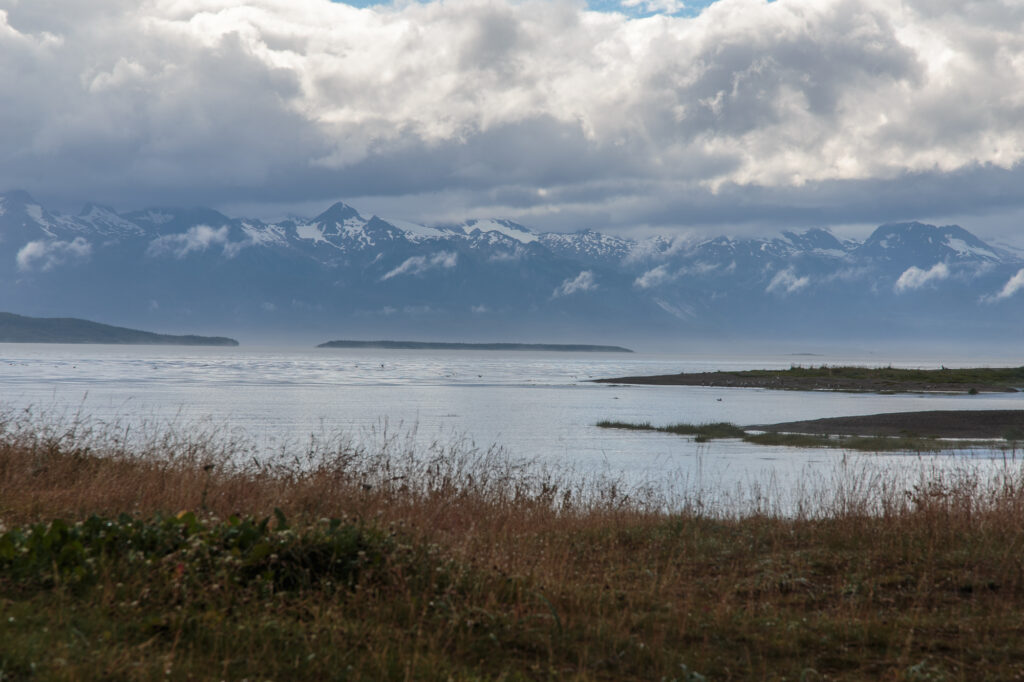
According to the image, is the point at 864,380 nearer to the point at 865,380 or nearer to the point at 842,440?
the point at 865,380

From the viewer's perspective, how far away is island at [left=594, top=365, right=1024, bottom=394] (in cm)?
10144

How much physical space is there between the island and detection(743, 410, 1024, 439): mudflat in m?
38.4

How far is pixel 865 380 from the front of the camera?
111812mm

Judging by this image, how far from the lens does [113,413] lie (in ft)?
166

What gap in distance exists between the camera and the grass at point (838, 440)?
136 feet

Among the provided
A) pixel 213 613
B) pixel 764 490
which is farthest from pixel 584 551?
pixel 764 490

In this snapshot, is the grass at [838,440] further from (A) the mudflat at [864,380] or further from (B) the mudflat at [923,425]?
(A) the mudflat at [864,380]

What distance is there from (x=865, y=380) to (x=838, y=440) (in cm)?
7207

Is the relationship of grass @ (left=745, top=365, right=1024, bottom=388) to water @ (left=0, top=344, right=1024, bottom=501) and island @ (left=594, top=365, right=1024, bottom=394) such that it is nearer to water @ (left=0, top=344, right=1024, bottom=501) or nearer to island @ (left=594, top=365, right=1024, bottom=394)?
island @ (left=594, top=365, right=1024, bottom=394)

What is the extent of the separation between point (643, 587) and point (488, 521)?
4.18m

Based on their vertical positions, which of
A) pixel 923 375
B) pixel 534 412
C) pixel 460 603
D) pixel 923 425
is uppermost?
pixel 923 375

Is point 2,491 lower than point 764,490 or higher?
higher

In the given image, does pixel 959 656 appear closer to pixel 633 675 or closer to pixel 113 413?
pixel 633 675

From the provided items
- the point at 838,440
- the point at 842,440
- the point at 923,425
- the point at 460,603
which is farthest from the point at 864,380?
the point at 460,603
